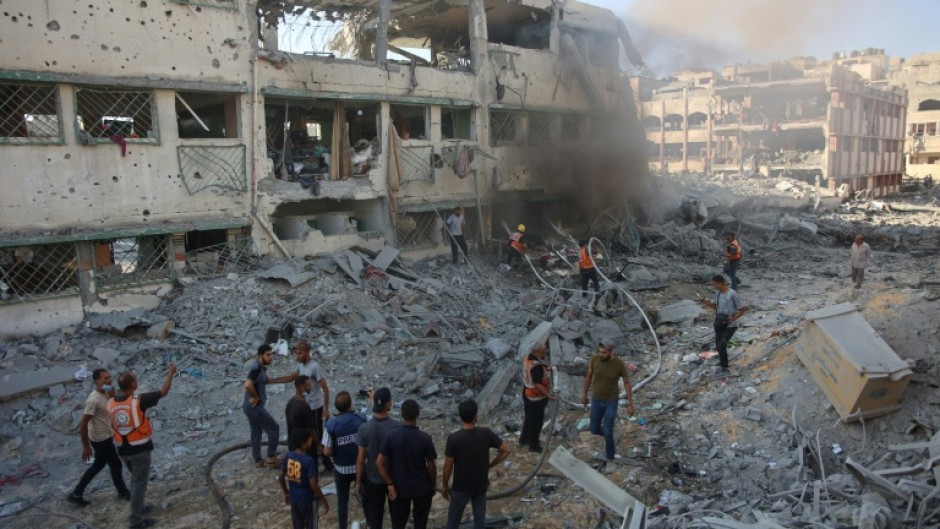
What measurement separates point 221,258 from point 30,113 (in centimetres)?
411

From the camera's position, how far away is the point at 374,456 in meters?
4.85

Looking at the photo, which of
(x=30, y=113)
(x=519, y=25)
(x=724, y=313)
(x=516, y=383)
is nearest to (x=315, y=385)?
(x=516, y=383)

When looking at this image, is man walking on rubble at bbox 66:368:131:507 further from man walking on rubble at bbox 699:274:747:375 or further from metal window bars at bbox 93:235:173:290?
man walking on rubble at bbox 699:274:747:375

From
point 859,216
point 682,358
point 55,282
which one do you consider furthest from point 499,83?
point 859,216

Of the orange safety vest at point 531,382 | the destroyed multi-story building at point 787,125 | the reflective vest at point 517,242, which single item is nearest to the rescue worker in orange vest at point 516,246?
the reflective vest at point 517,242

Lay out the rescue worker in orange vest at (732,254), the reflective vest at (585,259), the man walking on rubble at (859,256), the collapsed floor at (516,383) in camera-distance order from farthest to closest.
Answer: the reflective vest at (585,259)
the rescue worker in orange vest at (732,254)
the man walking on rubble at (859,256)
the collapsed floor at (516,383)

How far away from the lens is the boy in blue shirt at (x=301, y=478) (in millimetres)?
4805

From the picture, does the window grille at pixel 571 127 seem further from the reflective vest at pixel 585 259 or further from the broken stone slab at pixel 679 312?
the broken stone slab at pixel 679 312

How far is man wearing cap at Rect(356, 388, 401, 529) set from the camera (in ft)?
15.9

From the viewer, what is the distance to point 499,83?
17625 millimetres

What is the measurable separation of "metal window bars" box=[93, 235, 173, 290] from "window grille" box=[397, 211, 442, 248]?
5.74 metres

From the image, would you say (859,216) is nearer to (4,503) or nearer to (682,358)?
(682,358)

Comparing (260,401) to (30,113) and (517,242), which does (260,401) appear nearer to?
(30,113)

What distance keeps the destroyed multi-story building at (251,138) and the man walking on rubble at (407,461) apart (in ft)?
28.7
